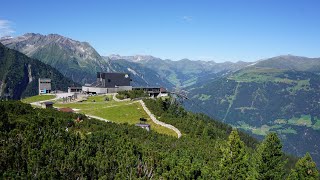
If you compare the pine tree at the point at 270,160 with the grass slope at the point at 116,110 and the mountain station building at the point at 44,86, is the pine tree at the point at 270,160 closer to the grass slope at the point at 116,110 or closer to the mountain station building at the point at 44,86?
the grass slope at the point at 116,110

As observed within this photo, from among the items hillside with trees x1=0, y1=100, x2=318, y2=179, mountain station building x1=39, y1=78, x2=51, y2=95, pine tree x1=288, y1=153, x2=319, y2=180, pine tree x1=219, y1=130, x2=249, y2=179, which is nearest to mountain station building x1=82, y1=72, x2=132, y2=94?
mountain station building x1=39, y1=78, x2=51, y2=95

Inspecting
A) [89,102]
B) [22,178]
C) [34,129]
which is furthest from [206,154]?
[89,102]

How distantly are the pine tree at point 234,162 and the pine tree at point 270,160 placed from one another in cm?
334

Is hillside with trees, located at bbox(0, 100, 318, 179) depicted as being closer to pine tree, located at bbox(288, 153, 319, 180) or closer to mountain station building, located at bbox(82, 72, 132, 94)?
pine tree, located at bbox(288, 153, 319, 180)

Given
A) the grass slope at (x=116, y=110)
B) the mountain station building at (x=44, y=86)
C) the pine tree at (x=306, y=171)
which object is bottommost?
the pine tree at (x=306, y=171)

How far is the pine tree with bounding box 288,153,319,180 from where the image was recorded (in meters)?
52.1

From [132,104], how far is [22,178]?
89.2 m

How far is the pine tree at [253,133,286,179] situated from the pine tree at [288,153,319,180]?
352 cm

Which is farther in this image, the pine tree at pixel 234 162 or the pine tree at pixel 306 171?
the pine tree at pixel 306 171

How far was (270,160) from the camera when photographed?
5694 centimetres

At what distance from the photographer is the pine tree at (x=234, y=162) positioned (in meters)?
51.1

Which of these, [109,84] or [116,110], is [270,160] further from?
[109,84]

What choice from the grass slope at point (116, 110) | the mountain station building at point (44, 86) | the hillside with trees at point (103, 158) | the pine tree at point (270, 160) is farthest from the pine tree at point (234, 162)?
the mountain station building at point (44, 86)

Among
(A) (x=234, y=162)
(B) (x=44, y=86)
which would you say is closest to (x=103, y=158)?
(A) (x=234, y=162)
